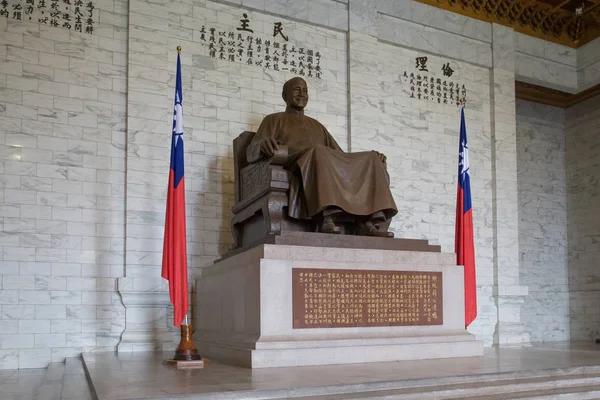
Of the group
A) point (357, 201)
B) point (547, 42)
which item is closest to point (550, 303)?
point (547, 42)

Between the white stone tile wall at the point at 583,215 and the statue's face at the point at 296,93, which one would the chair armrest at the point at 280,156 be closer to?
the statue's face at the point at 296,93

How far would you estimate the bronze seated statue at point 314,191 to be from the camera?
15.1ft

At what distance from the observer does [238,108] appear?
6484mm

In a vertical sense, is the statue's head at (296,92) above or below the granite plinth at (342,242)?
above

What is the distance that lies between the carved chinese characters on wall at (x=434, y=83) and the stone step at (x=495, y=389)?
14.6ft

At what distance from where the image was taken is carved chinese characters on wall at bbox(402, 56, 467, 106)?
25.0 ft

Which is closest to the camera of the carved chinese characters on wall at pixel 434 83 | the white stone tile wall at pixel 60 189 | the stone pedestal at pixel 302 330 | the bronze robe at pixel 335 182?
the stone pedestal at pixel 302 330

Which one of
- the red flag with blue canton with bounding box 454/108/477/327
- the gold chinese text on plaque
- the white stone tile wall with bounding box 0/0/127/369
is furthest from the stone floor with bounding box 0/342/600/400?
the red flag with blue canton with bounding box 454/108/477/327

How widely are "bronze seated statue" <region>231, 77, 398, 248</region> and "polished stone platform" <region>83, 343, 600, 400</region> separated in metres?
1.16

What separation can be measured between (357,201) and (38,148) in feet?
9.80

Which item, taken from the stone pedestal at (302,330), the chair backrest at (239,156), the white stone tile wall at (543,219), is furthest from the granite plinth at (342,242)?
the white stone tile wall at (543,219)

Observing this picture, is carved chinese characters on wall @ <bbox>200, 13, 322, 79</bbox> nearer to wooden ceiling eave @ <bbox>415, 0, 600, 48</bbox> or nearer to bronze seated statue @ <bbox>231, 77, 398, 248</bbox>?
bronze seated statue @ <bbox>231, 77, 398, 248</bbox>

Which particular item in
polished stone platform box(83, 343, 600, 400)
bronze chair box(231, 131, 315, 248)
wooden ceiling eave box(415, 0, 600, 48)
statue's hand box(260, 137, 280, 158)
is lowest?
polished stone platform box(83, 343, 600, 400)

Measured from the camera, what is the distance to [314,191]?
459 centimetres
